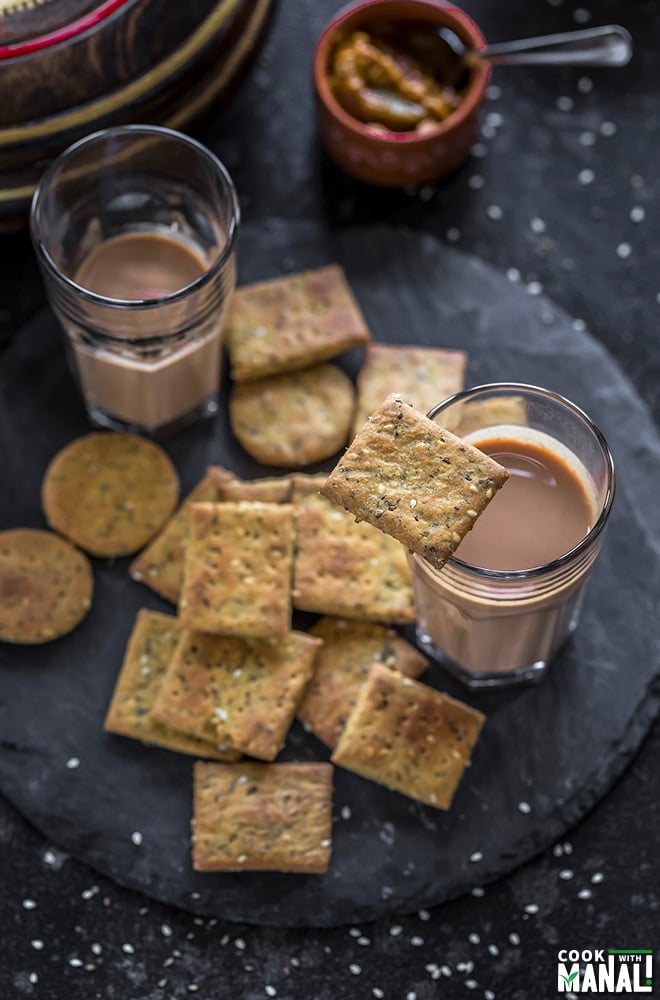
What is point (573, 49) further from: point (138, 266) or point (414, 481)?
point (414, 481)

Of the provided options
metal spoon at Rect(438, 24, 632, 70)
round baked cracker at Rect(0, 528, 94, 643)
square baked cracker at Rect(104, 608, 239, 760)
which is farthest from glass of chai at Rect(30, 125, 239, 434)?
metal spoon at Rect(438, 24, 632, 70)

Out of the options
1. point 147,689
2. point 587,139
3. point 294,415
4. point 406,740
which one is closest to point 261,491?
point 294,415

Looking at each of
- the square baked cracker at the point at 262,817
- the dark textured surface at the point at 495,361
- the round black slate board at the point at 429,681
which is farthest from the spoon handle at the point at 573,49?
the square baked cracker at the point at 262,817

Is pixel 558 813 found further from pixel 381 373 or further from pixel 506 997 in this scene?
pixel 381 373

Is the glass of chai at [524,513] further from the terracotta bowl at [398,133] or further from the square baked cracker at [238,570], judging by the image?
the terracotta bowl at [398,133]

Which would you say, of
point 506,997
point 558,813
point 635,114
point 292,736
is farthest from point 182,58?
point 506,997

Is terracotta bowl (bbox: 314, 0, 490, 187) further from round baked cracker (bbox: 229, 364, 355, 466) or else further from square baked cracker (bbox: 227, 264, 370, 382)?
round baked cracker (bbox: 229, 364, 355, 466)
